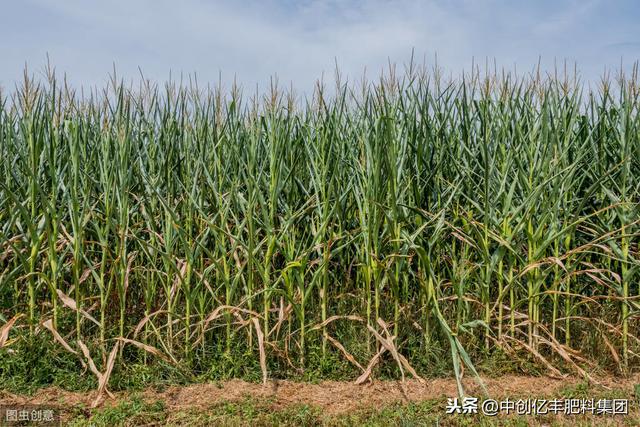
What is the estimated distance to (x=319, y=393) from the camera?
11.6 feet

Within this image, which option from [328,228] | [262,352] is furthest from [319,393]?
[328,228]

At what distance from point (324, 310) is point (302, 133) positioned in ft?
4.10

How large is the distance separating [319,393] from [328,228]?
114 centimetres

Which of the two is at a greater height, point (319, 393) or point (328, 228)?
point (328, 228)

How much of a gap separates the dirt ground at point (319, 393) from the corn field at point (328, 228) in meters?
0.15

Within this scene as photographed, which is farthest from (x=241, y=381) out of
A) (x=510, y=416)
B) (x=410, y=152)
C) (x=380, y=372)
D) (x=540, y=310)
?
(x=540, y=310)

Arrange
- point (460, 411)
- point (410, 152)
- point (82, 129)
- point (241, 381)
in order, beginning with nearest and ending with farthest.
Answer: point (460, 411) < point (241, 381) < point (410, 152) < point (82, 129)

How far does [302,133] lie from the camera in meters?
4.12

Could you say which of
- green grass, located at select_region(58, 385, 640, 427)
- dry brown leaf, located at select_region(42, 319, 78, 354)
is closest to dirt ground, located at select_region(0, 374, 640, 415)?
green grass, located at select_region(58, 385, 640, 427)

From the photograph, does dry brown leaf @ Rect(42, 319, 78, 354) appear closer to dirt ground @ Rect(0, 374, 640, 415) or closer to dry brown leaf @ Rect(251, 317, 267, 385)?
dirt ground @ Rect(0, 374, 640, 415)

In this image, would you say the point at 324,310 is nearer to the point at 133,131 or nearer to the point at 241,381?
the point at 241,381

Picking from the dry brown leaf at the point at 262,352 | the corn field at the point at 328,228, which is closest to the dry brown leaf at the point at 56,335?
the corn field at the point at 328,228

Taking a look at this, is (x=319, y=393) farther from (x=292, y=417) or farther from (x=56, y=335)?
(x=56, y=335)

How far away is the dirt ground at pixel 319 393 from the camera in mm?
3432
